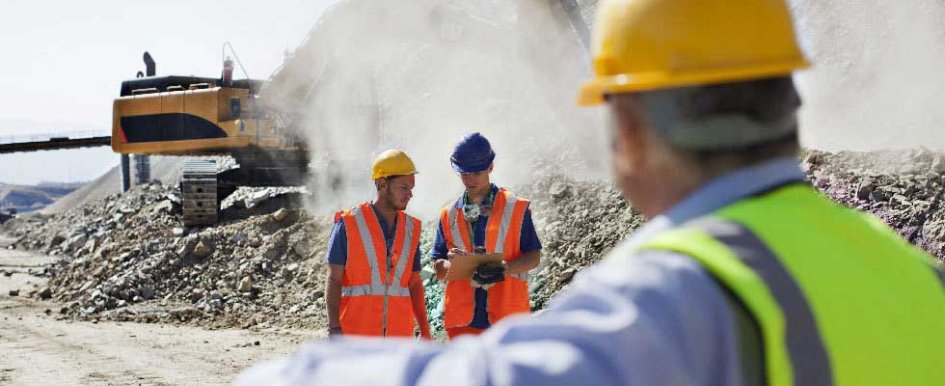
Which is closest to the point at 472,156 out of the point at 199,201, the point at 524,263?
the point at 524,263

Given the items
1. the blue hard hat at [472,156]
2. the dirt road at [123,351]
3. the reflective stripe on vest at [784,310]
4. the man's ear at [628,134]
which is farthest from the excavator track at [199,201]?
the reflective stripe on vest at [784,310]

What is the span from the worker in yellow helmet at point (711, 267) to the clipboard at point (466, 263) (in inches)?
150

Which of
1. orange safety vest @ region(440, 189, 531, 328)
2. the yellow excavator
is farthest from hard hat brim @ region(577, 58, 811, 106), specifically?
the yellow excavator

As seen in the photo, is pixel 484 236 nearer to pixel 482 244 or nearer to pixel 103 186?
pixel 482 244

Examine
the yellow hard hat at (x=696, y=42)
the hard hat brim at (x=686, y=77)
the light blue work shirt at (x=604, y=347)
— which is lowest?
the light blue work shirt at (x=604, y=347)

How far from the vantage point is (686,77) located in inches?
44.3

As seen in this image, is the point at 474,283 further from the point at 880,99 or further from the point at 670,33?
the point at 880,99

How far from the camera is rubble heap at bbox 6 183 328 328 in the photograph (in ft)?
46.8

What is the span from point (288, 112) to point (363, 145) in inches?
69.1

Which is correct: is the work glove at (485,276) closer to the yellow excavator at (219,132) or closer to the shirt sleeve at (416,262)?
the shirt sleeve at (416,262)

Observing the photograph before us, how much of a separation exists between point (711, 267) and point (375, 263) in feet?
14.3

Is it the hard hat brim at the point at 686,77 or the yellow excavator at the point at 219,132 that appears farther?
the yellow excavator at the point at 219,132

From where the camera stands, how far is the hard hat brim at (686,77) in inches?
44.4

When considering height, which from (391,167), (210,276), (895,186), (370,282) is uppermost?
(391,167)
